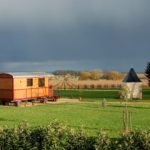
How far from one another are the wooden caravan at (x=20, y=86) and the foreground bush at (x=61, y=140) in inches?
943

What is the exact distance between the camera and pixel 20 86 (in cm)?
3559

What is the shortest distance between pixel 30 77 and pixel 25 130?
85.1 feet

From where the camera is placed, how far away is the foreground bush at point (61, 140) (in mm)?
9359

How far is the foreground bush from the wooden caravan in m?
23.9

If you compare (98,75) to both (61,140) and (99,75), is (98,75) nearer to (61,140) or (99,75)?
(99,75)

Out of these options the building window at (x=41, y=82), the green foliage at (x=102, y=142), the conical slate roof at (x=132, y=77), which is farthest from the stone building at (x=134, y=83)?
the green foliage at (x=102, y=142)

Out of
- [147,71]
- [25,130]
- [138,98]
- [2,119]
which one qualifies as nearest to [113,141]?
[25,130]

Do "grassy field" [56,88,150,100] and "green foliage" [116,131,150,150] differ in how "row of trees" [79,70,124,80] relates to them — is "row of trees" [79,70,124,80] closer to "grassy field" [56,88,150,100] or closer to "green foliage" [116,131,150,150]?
"grassy field" [56,88,150,100]

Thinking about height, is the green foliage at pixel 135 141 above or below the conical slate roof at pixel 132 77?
below

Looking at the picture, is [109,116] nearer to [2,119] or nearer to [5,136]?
[2,119]

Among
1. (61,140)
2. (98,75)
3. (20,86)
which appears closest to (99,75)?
(98,75)

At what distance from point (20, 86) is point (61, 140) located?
25.7m

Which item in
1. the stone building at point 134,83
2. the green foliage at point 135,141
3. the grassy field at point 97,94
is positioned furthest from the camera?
the grassy field at point 97,94

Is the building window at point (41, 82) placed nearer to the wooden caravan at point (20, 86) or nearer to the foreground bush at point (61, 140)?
the wooden caravan at point (20, 86)
